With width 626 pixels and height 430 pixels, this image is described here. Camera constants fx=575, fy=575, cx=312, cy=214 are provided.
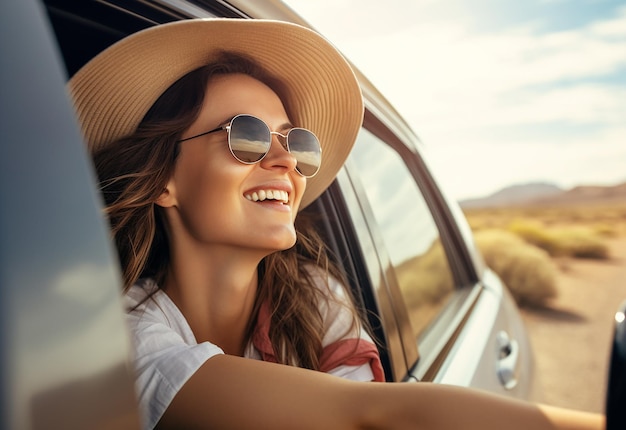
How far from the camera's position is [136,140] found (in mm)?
1757

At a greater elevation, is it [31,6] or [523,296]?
[31,6]

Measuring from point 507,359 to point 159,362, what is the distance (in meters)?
2.17

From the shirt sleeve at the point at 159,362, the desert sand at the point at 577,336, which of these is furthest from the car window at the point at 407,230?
the shirt sleeve at the point at 159,362

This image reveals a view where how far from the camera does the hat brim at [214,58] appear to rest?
60.8 inches

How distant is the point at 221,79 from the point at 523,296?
48.7 feet

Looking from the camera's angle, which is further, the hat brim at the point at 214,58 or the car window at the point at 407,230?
the car window at the point at 407,230

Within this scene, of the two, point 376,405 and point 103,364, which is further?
point 376,405

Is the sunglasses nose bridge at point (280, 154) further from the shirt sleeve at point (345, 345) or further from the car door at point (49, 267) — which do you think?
the car door at point (49, 267)

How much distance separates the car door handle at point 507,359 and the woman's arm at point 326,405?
1.77m

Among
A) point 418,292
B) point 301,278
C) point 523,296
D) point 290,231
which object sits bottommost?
point 523,296

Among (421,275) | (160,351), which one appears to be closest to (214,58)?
(160,351)

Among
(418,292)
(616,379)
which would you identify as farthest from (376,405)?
(418,292)

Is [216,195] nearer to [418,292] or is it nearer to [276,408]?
[276,408]

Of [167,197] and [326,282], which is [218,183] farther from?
[326,282]
